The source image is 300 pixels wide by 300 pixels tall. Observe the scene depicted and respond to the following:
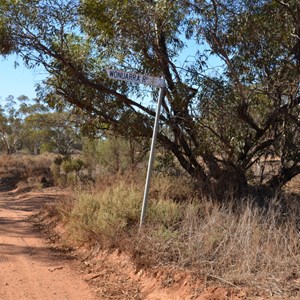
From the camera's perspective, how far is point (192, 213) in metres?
6.86

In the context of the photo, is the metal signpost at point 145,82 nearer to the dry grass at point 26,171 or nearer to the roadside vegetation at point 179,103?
the roadside vegetation at point 179,103

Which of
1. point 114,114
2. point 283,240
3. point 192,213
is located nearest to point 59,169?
point 114,114

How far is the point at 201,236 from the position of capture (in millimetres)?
5809

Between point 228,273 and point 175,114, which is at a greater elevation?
point 175,114

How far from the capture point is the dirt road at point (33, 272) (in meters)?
5.37

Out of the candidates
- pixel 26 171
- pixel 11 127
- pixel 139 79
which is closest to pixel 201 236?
pixel 139 79

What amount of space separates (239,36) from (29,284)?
6419mm

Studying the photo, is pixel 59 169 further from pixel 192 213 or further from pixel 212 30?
pixel 192 213

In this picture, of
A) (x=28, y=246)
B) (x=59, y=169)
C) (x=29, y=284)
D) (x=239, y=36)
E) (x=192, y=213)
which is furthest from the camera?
(x=59, y=169)

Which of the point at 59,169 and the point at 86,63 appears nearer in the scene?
the point at 86,63

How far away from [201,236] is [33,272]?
246cm

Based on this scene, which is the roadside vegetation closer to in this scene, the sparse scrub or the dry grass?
the sparse scrub

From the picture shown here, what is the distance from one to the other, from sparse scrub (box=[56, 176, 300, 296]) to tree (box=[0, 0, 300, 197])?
1.84 metres

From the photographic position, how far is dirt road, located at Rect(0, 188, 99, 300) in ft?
17.6
